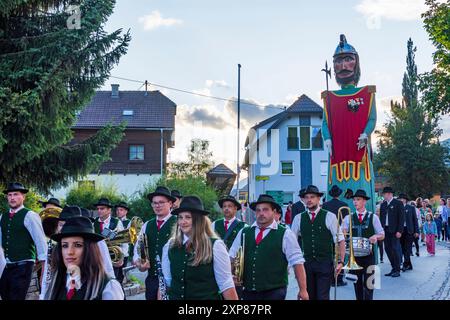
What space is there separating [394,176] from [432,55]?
24.5 metres

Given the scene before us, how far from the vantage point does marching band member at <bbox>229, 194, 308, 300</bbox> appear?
6543 mm

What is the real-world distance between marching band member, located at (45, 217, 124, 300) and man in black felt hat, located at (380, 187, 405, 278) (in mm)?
11512

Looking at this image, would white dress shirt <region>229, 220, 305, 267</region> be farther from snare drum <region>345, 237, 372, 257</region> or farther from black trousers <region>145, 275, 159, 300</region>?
snare drum <region>345, 237, 372, 257</region>

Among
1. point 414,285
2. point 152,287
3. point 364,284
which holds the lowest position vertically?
point 414,285

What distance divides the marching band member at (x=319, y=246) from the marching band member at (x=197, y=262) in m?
3.49

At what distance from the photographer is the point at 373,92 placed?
54.5 feet

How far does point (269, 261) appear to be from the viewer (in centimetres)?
658

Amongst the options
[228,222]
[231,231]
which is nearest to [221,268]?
[231,231]

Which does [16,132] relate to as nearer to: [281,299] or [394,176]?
[281,299]

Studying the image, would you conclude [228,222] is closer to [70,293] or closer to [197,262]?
[197,262]

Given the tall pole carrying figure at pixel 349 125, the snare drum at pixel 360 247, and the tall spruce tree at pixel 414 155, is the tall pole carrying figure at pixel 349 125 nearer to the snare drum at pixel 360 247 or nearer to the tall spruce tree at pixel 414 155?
the snare drum at pixel 360 247

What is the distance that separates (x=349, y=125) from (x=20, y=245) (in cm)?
1054
